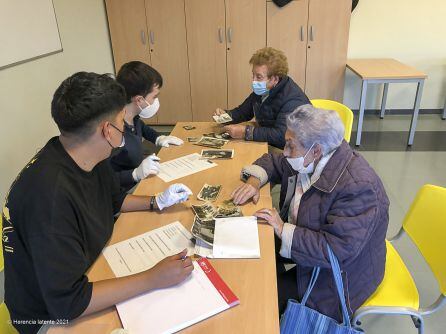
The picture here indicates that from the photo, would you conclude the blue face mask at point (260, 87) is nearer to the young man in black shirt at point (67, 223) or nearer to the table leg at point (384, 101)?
the young man in black shirt at point (67, 223)

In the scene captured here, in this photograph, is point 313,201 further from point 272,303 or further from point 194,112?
point 194,112

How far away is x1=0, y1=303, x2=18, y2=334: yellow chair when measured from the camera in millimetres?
1085

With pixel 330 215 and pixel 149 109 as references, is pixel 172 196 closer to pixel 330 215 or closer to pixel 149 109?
pixel 330 215

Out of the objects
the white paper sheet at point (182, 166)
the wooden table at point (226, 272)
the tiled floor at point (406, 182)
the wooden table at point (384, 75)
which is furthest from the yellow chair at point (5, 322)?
the wooden table at point (384, 75)

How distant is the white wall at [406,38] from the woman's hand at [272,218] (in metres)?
3.95

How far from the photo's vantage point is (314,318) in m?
1.29

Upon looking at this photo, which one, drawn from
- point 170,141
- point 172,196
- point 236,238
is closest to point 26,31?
point 170,141

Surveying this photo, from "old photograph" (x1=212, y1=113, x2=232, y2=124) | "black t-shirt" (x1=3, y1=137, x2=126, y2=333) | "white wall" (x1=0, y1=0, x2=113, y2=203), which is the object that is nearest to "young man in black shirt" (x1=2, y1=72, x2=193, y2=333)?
"black t-shirt" (x1=3, y1=137, x2=126, y2=333)

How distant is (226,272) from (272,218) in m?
0.33

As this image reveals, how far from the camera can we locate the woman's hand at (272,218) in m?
1.36

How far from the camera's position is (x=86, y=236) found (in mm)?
1159

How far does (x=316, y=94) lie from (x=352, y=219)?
11.6 feet

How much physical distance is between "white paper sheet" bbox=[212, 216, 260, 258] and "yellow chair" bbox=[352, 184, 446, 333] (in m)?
0.48

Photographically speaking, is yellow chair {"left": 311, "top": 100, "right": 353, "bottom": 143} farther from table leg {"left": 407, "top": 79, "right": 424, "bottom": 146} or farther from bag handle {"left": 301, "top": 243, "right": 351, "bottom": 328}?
table leg {"left": 407, "top": 79, "right": 424, "bottom": 146}
